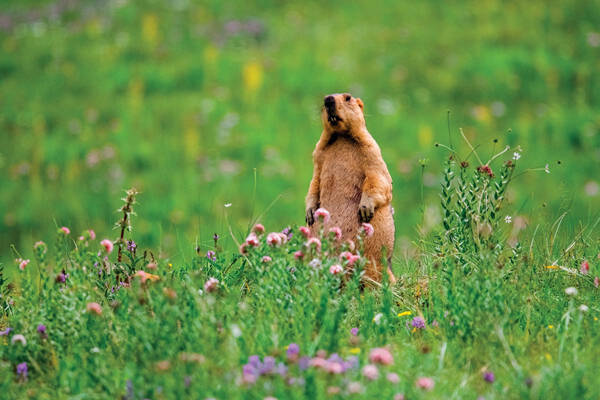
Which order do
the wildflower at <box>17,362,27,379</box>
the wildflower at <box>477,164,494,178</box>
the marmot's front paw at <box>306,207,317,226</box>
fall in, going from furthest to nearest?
the marmot's front paw at <box>306,207,317,226</box>
the wildflower at <box>477,164,494,178</box>
the wildflower at <box>17,362,27,379</box>

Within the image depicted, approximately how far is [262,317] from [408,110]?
24.6ft

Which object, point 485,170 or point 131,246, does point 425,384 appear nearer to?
point 485,170

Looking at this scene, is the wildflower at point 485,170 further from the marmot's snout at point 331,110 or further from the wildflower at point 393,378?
the wildflower at point 393,378

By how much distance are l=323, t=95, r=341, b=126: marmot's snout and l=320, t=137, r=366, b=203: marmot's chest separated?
14 centimetres

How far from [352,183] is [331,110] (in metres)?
0.39

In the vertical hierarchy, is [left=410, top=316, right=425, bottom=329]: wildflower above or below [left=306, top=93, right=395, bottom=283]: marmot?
below

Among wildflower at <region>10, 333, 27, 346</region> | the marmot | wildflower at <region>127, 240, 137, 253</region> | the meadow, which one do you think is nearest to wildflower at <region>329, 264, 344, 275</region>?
the meadow

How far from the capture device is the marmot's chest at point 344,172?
3.65 m

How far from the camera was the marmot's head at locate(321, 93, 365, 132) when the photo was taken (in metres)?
3.56

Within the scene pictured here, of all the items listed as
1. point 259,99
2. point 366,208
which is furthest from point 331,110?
point 259,99

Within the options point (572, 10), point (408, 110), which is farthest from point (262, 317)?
point (572, 10)

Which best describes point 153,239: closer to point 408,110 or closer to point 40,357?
point 408,110

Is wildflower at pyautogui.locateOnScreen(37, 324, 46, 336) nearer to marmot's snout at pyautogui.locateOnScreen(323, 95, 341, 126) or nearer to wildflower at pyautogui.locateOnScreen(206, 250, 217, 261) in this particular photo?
wildflower at pyautogui.locateOnScreen(206, 250, 217, 261)

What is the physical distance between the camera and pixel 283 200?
853cm
